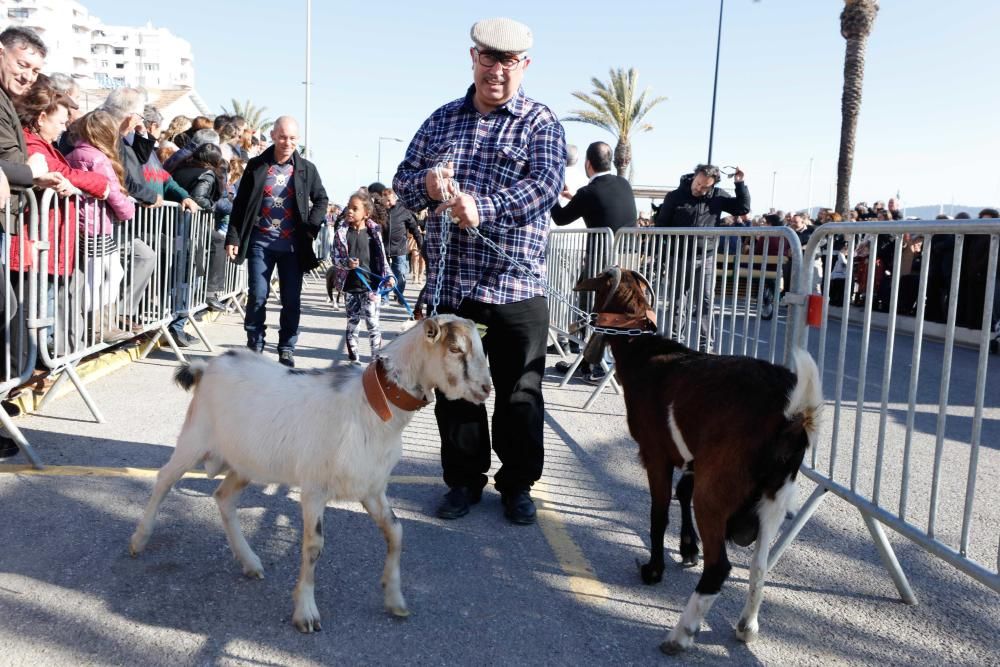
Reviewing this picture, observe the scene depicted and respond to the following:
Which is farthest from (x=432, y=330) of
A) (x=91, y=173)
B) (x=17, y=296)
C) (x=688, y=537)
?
(x=91, y=173)

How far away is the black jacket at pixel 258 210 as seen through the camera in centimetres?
Result: 710

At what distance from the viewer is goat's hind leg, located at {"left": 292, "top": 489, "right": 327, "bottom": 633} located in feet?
8.95

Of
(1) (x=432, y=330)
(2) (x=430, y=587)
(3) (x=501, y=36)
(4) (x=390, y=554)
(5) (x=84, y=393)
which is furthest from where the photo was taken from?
(5) (x=84, y=393)

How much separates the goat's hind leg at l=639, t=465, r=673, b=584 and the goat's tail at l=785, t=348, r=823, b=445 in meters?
0.70

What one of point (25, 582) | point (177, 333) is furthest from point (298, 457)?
point (177, 333)

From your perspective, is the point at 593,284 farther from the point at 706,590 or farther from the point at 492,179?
the point at 706,590

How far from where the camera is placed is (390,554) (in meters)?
2.92

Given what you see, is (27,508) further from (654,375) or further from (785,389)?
(785,389)

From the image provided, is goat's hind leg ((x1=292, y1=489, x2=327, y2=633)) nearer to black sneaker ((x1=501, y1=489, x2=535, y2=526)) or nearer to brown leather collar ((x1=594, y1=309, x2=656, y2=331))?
black sneaker ((x1=501, y1=489, x2=535, y2=526))

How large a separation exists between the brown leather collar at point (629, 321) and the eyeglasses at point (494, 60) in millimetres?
1328

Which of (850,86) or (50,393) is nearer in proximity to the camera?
(50,393)

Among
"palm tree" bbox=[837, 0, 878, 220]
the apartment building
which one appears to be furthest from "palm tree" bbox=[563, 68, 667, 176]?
the apartment building

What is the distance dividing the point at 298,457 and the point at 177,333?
20.3 ft

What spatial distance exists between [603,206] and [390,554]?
17.4ft
